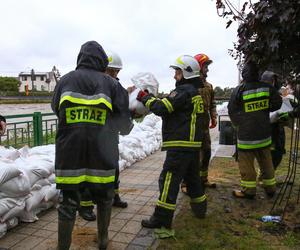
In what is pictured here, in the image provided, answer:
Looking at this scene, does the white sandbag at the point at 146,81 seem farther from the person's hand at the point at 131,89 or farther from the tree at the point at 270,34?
the tree at the point at 270,34

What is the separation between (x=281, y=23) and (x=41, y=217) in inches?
129

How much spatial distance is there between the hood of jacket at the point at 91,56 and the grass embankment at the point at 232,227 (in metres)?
1.79

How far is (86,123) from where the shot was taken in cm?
264

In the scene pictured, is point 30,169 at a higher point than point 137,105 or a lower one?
lower

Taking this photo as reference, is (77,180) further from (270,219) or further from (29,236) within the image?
(270,219)

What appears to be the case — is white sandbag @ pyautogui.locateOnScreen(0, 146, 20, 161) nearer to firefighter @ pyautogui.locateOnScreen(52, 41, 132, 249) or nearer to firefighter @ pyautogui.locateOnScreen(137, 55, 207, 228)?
firefighter @ pyautogui.locateOnScreen(52, 41, 132, 249)

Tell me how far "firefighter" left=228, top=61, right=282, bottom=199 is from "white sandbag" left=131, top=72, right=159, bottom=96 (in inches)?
57.1

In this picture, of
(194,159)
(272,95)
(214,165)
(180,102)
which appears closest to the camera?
(180,102)

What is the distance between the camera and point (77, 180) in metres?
2.64

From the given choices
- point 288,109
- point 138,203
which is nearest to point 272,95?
point 288,109

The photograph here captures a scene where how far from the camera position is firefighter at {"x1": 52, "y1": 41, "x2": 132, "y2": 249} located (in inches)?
103

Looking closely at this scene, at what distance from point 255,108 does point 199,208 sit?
1499 mm

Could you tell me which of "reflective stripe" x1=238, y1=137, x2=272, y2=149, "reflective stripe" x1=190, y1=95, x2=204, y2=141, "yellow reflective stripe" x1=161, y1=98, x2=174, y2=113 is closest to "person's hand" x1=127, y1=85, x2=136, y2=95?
"yellow reflective stripe" x1=161, y1=98, x2=174, y2=113

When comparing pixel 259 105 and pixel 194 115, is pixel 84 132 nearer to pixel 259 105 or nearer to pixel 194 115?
pixel 194 115
